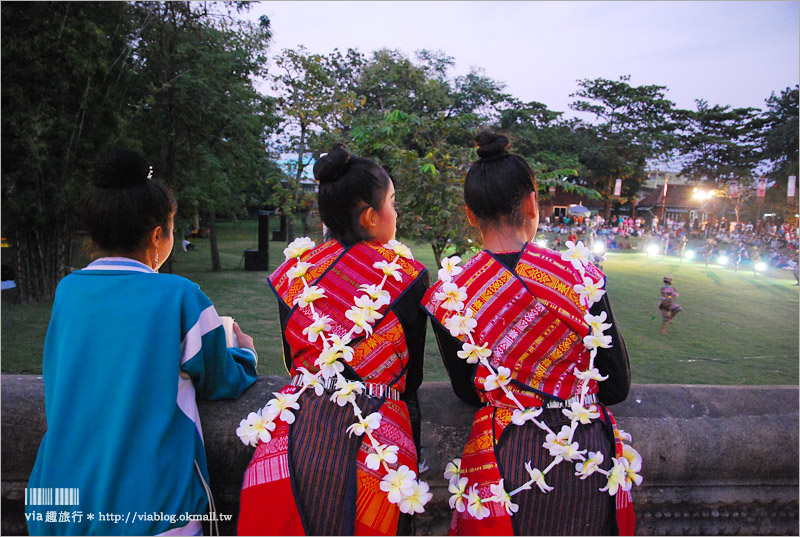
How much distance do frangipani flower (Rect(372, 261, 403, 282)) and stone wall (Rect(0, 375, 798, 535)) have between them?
1.59 ft

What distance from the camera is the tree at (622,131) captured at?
2916 cm

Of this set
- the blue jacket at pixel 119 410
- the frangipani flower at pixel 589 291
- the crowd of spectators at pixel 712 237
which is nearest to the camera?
the blue jacket at pixel 119 410

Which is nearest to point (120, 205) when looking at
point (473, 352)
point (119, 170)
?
point (119, 170)

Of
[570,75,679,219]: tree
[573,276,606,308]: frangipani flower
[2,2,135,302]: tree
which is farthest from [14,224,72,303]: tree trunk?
[570,75,679,219]: tree

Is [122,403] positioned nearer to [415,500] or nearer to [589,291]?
[415,500]

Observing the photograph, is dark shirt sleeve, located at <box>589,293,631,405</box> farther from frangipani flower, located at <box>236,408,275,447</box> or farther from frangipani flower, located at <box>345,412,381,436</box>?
frangipani flower, located at <box>236,408,275,447</box>

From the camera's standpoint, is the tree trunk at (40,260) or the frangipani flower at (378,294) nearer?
the frangipani flower at (378,294)

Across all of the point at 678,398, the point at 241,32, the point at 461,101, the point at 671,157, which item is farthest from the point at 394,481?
the point at 671,157

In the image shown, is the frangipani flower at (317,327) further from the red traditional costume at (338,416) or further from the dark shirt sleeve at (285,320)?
the dark shirt sleeve at (285,320)

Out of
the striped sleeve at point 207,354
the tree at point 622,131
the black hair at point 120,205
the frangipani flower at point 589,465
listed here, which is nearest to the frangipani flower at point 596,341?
the frangipani flower at point 589,465

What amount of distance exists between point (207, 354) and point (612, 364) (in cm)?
113

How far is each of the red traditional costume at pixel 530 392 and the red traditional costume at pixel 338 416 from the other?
0.16 m

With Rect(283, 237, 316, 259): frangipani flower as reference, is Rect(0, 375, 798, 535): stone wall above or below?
below

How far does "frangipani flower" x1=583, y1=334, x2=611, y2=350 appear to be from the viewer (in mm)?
1376
